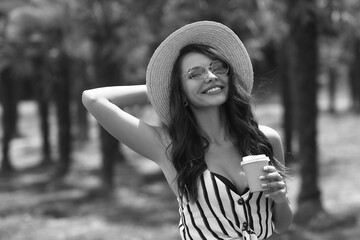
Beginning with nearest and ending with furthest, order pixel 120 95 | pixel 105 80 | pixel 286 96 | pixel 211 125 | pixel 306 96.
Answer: pixel 211 125 < pixel 120 95 < pixel 306 96 < pixel 105 80 < pixel 286 96

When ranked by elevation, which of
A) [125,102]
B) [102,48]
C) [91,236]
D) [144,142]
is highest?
[102,48]

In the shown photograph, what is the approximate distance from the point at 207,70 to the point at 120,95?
1.54 feet

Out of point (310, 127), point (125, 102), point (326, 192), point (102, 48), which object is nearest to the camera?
point (125, 102)

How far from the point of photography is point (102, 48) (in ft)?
47.2

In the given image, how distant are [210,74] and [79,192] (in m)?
12.9

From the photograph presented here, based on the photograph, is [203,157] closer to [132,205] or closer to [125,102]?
[125,102]

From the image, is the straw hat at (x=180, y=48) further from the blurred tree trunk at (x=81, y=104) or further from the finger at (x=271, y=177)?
the blurred tree trunk at (x=81, y=104)

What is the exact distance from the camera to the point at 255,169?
2.13 metres

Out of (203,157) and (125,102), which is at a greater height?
(125,102)

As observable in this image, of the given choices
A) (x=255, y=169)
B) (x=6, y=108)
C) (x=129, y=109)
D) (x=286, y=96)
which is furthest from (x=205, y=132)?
(x=6, y=108)

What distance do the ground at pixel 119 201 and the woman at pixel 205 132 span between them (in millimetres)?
3990

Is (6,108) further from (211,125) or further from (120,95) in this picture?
(211,125)

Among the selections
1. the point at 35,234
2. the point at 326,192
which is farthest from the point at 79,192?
the point at 326,192

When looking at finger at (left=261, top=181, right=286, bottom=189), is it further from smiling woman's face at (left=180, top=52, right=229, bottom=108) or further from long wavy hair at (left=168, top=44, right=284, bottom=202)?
smiling woman's face at (left=180, top=52, right=229, bottom=108)
